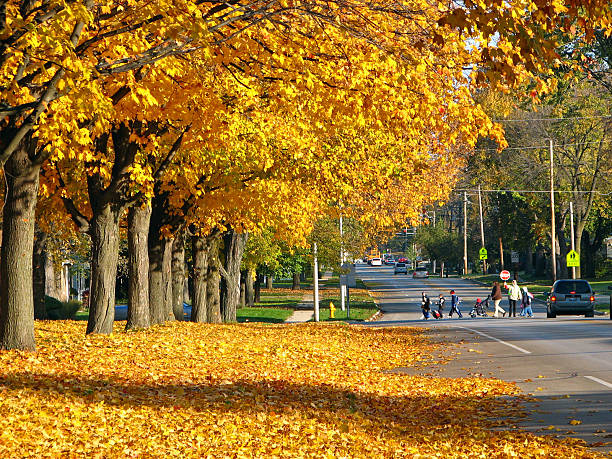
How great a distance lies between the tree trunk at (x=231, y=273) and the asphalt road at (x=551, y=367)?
7.52 meters

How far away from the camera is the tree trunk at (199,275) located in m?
29.8

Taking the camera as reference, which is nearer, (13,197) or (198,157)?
(13,197)

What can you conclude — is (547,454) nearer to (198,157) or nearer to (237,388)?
(237,388)

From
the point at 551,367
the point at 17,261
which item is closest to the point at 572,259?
the point at 551,367

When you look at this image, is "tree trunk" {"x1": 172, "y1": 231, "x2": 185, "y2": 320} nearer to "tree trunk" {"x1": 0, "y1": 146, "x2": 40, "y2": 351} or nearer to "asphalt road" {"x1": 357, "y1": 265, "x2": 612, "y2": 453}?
"asphalt road" {"x1": 357, "y1": 265, "x2": 612, "y2": 453}

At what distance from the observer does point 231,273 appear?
32.7m

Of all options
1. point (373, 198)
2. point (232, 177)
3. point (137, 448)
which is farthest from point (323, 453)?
point (373, 198)

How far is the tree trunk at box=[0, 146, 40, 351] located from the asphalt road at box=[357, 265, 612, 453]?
23.6 feet

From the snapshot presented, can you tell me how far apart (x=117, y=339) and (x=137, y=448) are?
31.6 feet

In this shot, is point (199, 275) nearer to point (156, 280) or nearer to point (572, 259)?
point (156, 280)

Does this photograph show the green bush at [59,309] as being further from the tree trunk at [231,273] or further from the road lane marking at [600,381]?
the road lane marking at [600,381]

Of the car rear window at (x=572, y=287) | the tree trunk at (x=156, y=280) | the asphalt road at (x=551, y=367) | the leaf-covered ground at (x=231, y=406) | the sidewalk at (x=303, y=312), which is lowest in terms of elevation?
the sidewalk at (x=303, y=312)

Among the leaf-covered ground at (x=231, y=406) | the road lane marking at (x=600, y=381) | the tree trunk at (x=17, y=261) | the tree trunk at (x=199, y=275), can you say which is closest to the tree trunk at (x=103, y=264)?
the leaf-covered ground at (x=231, y=406)

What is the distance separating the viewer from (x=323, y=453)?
836 cm
